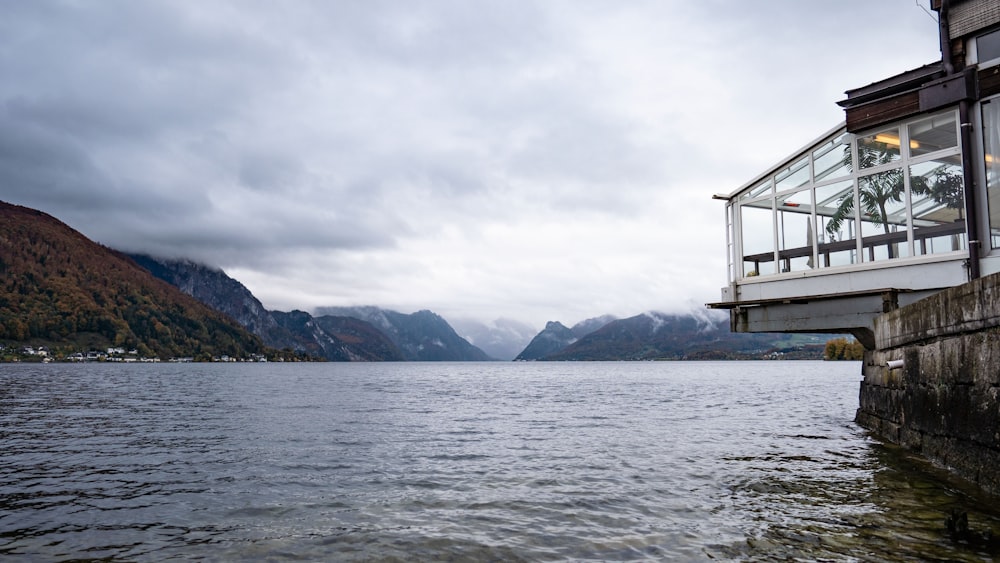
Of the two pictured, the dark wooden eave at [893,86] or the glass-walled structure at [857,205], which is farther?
the dark wooden eave at [893,86]

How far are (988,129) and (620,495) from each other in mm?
15060

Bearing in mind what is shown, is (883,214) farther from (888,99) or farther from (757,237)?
(757,237)

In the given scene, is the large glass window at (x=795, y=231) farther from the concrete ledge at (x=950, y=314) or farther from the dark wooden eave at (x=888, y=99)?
the concrete ledge at (x=950, y=314)

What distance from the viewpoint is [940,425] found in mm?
13484

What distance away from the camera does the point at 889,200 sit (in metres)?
20.1

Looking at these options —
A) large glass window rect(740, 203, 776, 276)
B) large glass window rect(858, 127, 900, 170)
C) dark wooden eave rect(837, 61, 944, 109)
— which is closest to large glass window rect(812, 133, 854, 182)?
large glass window rect(858, 127, 900, 170)

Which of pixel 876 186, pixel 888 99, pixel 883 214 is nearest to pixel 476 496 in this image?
pixel 883 214

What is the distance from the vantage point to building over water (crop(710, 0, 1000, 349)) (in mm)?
18016

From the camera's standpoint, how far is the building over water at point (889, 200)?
59.1ft

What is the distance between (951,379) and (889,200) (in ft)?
31.7

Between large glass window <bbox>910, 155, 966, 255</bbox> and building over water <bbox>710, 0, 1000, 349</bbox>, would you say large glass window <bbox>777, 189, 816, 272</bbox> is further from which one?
large glass window <bbox>910, 155, 966, 255</bbox>

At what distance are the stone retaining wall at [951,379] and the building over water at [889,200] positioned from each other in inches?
98.4

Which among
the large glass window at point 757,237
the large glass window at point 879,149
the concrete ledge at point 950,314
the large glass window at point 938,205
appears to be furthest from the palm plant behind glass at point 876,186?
the concrete ledge at point 950,314

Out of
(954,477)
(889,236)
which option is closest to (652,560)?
(954,477)
